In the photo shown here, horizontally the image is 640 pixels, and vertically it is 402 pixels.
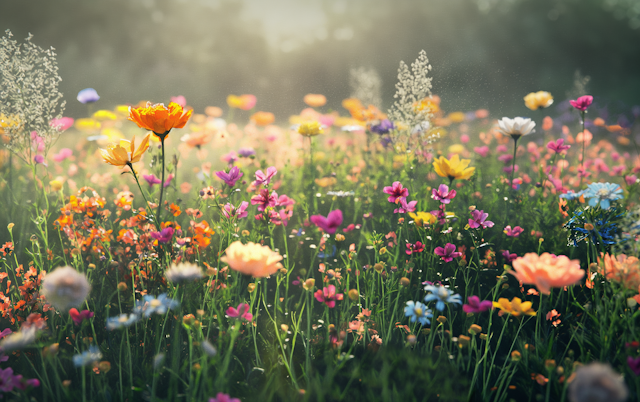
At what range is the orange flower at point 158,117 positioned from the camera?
1.55 meters

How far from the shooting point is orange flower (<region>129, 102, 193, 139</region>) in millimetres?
1555

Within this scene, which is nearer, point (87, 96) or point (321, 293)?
point (321, 293)

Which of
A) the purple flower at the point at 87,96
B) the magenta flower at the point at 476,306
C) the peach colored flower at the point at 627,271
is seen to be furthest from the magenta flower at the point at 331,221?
the purple flower at the point at 87,96

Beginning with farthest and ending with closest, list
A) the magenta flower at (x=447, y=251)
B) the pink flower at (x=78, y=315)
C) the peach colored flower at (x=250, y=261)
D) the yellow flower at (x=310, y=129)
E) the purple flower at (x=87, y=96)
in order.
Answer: the purple flower at (x=87, y=96) < the yellow flower at (x=310, y=129) < the magenta flower at (x=447, y=251) < the pink flower at (x=78, y=315) < the peach colored flower at (x=250, y=261)

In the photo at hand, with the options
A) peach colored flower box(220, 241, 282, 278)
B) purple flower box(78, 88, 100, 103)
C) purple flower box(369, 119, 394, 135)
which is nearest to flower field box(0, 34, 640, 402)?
peach colored flower box(220, 241, 282, 278)

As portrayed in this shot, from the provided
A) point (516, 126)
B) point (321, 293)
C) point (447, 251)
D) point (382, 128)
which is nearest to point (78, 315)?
point (321, 293)

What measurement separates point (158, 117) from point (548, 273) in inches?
58.1

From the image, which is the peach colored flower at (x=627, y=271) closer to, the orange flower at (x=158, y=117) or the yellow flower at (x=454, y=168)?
the yellow flower at (x=454, y=168)

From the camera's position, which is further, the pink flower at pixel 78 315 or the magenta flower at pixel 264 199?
the magenta flower at pixel 264 199

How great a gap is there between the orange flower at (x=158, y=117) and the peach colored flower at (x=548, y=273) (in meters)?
1.37

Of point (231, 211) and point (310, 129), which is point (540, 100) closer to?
point (310, 129)

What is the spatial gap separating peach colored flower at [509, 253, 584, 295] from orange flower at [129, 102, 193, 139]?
4.48 ft

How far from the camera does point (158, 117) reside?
1559mm

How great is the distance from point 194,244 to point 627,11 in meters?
21.1
